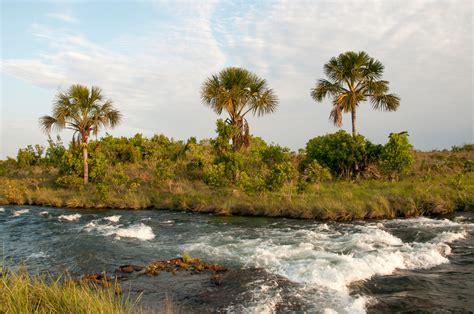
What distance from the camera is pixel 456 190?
18.1 meters

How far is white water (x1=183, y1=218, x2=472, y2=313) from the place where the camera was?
8148 mm

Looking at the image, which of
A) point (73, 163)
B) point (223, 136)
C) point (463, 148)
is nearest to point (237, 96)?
point (223, 136)

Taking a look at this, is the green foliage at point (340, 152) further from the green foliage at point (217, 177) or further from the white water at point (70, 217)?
the white water at point (70, 217)

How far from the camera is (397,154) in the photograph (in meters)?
22.4

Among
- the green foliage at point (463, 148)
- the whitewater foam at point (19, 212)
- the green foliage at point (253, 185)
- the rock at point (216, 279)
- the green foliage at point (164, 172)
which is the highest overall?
the green foliage at point (463, 148)

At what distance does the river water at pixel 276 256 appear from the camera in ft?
25.8

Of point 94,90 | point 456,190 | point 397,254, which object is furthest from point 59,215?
point 456,190

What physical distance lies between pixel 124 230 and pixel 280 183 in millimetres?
7738

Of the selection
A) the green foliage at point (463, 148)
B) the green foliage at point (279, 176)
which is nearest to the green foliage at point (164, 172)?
the green foliage at point (279, 176)

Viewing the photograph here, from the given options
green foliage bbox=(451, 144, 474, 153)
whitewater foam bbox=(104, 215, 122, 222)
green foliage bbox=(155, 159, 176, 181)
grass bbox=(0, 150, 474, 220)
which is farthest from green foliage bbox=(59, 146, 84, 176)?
green foliage bbox=(451, 144, 474, 153)

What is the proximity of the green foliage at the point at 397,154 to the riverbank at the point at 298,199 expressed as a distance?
3.89 ft

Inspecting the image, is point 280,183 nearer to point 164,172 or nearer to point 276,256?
point 164,172

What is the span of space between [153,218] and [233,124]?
8.60 m

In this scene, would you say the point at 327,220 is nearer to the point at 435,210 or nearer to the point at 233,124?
the point at 435,210
